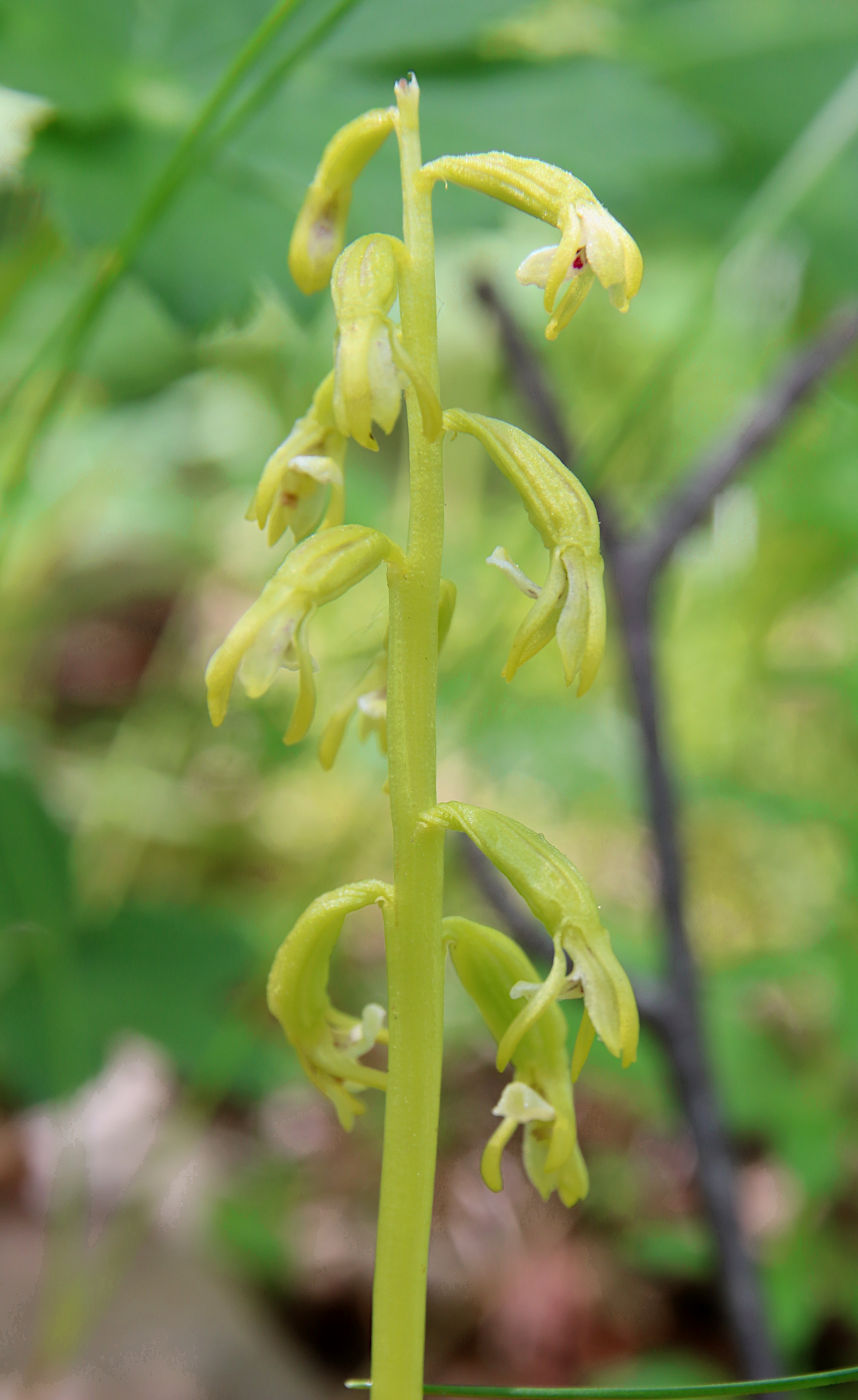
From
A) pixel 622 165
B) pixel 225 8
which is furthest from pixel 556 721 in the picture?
pixel 225 8

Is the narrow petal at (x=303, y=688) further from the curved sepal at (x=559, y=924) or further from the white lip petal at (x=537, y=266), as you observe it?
the white lip petal at (x=537, y=266)

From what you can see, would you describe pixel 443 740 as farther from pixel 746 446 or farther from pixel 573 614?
pixel 573 614

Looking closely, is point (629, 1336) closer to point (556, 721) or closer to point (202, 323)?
point (556, 721)

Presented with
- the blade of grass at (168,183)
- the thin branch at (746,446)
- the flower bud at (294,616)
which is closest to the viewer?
the flower bud at (294,616)

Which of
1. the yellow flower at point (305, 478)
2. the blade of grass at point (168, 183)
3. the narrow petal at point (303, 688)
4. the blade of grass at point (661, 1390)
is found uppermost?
the blade of grass at point (168, 183)

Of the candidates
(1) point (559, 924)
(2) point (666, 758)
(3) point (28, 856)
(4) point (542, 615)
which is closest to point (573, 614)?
(4) point (542, 615)

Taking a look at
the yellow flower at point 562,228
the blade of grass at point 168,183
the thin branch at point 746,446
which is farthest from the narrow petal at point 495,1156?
the thin branch at point 746,446
